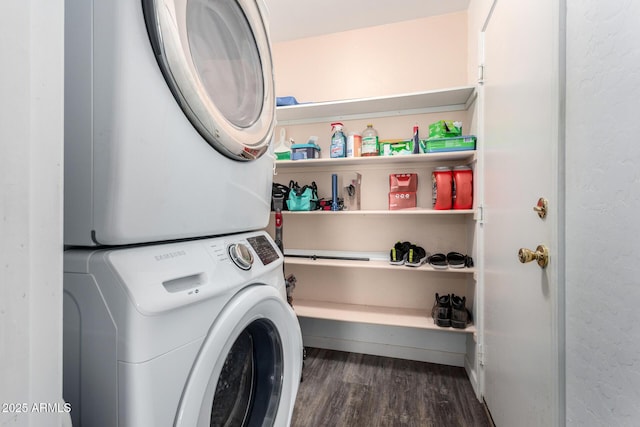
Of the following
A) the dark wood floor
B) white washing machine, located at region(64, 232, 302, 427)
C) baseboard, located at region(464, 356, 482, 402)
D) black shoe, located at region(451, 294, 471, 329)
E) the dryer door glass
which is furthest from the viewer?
black shoe, located at region(451, 294, 471, 329)

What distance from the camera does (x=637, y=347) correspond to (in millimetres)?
525

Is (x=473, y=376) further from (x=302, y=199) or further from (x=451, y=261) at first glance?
(x=302, y=199)

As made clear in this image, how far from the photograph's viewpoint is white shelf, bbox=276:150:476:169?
1763 millimetres

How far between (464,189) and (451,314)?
2.64 feet

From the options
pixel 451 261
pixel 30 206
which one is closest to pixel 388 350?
pixel 451 261

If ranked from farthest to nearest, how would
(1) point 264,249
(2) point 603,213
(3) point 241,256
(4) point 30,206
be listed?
(1) point 264,249 → (3) point 241,256 → (2) point 603,213 → (4) point 30,206

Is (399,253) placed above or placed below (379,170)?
below

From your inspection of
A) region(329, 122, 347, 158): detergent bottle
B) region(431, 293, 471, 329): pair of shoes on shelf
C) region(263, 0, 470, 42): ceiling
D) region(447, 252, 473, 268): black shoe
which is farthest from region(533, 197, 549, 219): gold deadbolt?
region(263, 0, 470, 42): ceiling

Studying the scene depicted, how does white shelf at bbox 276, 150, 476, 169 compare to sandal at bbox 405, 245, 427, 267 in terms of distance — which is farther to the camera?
sandal at bbox 405, 245, 427, 267

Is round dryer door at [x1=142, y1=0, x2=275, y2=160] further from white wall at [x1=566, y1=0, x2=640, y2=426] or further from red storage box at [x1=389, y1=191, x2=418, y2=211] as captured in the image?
red storage box at [x1=389, y1=191, x2=418, y2=211]

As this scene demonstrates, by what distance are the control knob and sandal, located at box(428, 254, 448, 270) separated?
142 centimetres

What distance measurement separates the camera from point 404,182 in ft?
6.58

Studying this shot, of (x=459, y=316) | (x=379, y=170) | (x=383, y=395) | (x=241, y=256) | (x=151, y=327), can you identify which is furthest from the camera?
(x=379, y=170)

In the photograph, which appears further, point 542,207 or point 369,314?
point 369,314
